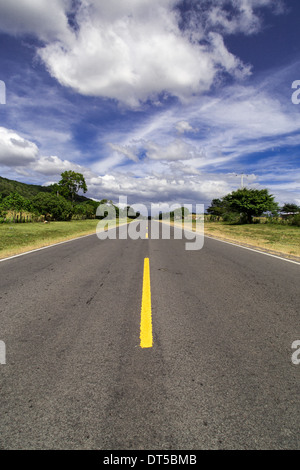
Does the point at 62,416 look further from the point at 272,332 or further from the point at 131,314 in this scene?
the point at 272,332

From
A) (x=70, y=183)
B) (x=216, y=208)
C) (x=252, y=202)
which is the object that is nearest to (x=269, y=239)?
(x=252, y=202)

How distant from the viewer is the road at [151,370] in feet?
5.10

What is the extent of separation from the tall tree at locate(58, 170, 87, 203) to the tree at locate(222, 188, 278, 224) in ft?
104

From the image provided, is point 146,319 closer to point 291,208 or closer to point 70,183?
point 70,183

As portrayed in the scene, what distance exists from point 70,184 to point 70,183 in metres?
0.21

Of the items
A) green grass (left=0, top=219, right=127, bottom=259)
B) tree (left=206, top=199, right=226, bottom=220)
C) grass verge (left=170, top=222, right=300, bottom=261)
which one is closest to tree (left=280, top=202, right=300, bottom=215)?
tree (left=206, top=199, right=226, bottom=220)

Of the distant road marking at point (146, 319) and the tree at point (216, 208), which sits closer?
the distant road marking at point (146, 319)

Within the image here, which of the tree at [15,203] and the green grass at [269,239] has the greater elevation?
the tree at [15,203]

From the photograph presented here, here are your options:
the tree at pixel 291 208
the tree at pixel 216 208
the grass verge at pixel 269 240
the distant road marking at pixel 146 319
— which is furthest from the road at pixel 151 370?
the tree at pixel 216 208

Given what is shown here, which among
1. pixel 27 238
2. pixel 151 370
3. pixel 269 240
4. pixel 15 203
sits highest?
pixel 15 203

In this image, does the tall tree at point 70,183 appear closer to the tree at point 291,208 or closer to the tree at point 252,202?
the tree at point 252,202

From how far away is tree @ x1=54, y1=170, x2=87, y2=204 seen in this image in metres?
48.2

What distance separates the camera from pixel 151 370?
2.16m

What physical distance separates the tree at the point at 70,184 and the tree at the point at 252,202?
31.8 m
